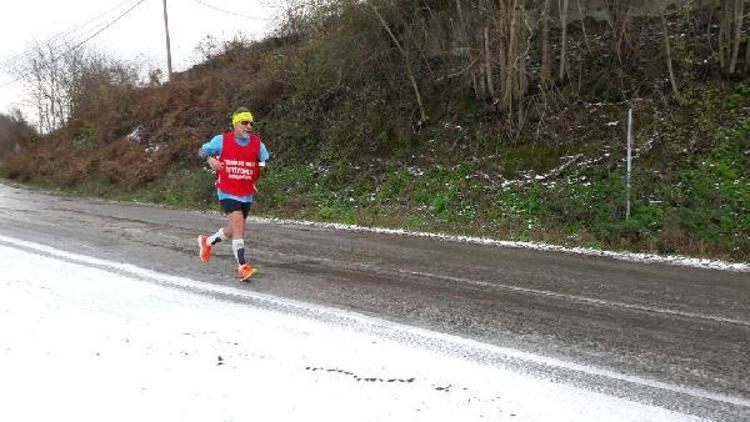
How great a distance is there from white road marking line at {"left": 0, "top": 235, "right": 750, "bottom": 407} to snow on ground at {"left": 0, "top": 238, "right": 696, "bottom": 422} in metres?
0.31

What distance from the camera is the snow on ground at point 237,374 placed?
3635 mm

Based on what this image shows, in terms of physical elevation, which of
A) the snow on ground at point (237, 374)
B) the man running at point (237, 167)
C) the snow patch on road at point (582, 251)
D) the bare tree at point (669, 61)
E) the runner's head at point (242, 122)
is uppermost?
the bare tree at point (669, 61)

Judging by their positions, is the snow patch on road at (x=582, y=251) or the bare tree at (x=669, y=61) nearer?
the snow patch on road at (x=582, y=251)

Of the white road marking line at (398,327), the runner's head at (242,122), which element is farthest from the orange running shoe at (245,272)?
the runner's head at (242,122)

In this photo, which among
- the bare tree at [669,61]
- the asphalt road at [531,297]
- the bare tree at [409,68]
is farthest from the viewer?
the bare tree at [409,68]

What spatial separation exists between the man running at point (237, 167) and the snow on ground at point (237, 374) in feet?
5.52

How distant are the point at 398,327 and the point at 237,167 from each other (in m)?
3.09

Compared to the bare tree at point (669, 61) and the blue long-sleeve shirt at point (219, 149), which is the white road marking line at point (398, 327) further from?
the bare tree at point (669, 61)

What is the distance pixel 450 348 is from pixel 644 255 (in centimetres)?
617

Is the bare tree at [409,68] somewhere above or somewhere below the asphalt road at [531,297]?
above

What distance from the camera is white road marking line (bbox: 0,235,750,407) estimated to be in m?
4.12

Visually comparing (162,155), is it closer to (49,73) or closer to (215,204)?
(215,204)

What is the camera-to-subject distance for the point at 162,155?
26500mm

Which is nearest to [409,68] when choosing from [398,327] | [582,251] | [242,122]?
[582,251]
